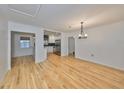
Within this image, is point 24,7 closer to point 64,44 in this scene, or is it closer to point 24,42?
point 64,44

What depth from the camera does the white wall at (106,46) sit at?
401 cm

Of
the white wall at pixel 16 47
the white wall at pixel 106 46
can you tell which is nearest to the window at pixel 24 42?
the white wall at pixel 16 47

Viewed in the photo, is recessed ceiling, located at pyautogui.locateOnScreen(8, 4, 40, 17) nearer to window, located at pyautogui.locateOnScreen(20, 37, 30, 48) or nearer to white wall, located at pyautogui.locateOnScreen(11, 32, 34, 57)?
white wall, located at pyautogui.locateOnScreen(11, 32, 34, 57)

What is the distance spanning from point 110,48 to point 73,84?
3.11 metres

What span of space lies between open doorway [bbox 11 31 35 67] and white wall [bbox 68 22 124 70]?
4.54 m

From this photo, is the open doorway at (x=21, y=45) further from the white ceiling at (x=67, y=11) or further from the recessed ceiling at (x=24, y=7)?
the recessed ceiling at (x=24, y=7)

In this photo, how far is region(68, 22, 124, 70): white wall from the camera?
4012 mm

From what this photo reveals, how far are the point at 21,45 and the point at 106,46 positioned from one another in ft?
22.9

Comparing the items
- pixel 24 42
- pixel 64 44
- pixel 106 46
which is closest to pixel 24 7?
pixel 106 46

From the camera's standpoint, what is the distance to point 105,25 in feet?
15.3

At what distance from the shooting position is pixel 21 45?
25.1 ft

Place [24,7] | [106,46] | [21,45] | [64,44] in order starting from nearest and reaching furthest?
[24,7] < [106,46] < [21,45] < [64,44]

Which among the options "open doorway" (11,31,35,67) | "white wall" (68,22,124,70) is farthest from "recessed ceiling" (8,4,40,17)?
"open doorway" (11,31,35,67)

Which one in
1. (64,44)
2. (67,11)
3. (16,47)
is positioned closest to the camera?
(67,11)
